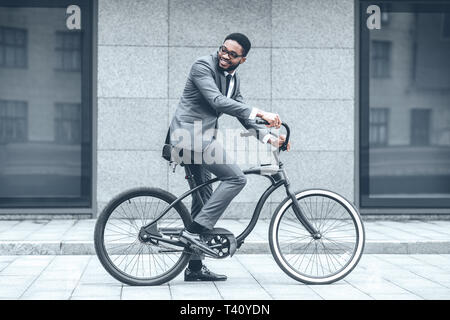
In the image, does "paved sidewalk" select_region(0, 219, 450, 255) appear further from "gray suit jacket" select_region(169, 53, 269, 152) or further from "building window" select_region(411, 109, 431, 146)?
"gray suit jacket" select_region(169, 53, 269, 152)

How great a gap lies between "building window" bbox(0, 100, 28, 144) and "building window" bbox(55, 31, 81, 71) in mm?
798

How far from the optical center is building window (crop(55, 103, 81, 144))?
1025 cm

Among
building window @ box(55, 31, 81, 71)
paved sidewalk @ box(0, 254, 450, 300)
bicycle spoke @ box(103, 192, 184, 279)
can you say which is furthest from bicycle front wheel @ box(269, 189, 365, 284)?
building window @ box(55, 31, 81, 71)

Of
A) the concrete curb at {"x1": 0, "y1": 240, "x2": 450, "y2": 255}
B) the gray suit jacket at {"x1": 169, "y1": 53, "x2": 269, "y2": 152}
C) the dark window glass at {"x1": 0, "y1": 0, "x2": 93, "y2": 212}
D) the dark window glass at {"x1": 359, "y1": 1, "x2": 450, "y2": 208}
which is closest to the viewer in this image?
Answer: the gray suit jacket at {"x1": 169, "y1": 53, "x2": 269, "y2": 152}

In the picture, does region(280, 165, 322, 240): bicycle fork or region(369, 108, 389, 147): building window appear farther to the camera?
region(369, 108, 389, 147): building window

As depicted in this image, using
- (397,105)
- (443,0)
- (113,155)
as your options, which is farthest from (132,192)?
(443,0)

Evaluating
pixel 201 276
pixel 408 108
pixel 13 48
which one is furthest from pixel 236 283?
pixel 13 48

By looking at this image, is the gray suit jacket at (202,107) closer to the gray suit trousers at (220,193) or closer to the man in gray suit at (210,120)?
the man in gray suit at (210,120)

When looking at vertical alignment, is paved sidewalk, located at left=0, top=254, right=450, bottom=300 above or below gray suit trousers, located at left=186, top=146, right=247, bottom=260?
below

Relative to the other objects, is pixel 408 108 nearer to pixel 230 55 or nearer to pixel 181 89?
pixel 181 89
